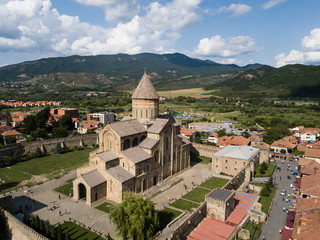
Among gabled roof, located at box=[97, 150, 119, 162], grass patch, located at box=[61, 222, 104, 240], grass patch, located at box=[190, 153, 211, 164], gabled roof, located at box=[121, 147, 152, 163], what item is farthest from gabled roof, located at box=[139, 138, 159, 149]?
grass patch, located at box=[190, 153, 211, 164]

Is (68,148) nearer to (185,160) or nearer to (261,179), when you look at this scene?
(185,160)

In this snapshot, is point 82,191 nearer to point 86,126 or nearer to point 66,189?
point 66,189

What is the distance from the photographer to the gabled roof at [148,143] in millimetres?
33787

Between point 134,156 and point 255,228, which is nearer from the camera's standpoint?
point 255,228

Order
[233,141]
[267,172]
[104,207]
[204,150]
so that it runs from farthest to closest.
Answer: [233,141] < [204,150] < [267,172] < [104,207]

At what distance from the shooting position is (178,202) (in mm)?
30203

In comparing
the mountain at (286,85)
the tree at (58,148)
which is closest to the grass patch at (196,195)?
the tree at (58,148)

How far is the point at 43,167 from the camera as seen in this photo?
42094 mm

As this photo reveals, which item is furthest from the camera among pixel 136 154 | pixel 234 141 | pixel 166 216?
pixel 234 141

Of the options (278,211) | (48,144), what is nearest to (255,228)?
(278,211)

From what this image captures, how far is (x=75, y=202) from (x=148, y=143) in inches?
484

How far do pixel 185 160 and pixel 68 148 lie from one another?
27463mm

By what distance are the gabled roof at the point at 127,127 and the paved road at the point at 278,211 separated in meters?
19.9

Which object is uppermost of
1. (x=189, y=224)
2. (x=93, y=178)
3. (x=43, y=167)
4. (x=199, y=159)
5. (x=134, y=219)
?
(x=93, y=178)
